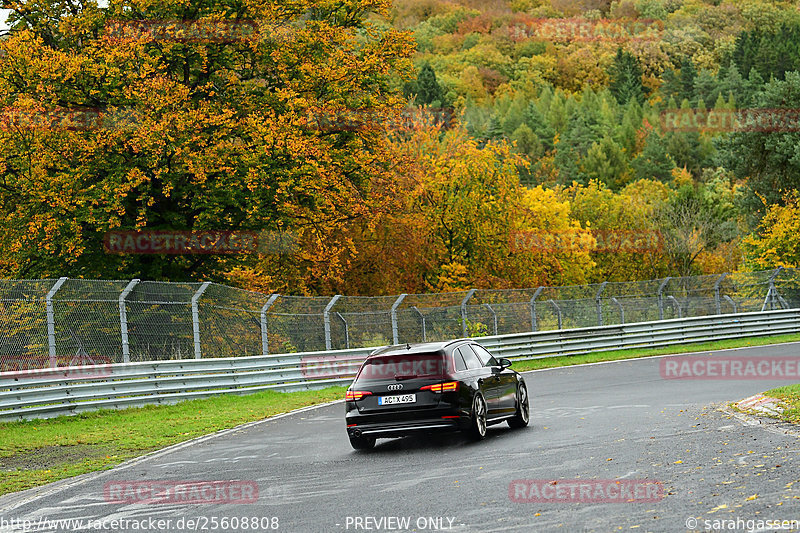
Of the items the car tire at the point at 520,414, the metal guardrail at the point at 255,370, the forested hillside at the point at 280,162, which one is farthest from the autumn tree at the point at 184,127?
the car tire at the point at 520,414

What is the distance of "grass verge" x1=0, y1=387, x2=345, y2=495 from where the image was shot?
12.4 m

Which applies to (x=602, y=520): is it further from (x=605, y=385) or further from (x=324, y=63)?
(x=324, y=63)

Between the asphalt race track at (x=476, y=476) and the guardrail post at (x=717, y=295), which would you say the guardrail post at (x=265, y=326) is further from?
the guardrail post at (x=717, y=295)

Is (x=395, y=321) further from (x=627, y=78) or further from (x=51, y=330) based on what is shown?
(x=627, y=78)

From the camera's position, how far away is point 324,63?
111 ft

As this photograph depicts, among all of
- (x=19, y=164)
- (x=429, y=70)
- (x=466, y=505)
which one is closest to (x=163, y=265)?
(x=19, y=164)

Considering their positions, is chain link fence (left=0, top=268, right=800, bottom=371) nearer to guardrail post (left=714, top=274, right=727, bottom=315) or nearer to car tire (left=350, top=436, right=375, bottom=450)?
guardrail post (left=714, top=274, right=727, bottom=315)

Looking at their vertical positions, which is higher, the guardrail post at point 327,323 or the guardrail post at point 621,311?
the guardrail post at point 327,323

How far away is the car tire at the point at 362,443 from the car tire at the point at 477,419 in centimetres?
130

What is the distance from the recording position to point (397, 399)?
42.2 ft

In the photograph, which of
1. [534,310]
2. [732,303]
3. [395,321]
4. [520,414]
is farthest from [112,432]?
[732,303]

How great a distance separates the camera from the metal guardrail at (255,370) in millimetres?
17422

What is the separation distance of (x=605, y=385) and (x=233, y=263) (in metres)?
14.8

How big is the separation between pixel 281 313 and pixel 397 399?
39.3 feet
